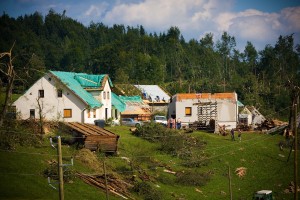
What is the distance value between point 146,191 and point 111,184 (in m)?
2.99

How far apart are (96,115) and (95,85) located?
4476 mm

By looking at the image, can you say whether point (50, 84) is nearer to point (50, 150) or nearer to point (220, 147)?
point (50, 150)

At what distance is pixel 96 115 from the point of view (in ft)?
200

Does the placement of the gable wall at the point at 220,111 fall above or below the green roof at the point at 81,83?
below

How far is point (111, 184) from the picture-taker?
40.3 meters

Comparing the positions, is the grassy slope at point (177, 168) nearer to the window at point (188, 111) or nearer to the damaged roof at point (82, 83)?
the damaged roof at point (82, 83)

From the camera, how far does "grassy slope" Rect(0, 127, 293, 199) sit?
35.1m

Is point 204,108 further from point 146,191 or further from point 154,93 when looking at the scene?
point 154,93

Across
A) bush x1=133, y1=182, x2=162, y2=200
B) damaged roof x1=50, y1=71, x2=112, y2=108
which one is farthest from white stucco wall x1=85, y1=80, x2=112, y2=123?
bush x1=133, y1=182, x2=162, y2=200

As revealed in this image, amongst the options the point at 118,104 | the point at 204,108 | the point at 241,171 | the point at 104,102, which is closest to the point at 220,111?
the point at 204,108

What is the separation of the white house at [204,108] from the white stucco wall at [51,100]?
59.3 feet

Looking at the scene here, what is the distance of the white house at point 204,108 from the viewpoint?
229 ft

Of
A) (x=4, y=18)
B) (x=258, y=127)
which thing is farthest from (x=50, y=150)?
(x=4, y=18)

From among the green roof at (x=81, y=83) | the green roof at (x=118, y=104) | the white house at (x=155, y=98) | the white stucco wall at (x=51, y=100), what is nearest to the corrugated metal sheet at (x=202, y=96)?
the green roof at (x=118, y=104)
